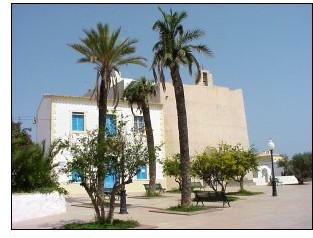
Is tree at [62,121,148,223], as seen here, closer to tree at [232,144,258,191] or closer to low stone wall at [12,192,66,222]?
low stone wall at [12,192,66,222]

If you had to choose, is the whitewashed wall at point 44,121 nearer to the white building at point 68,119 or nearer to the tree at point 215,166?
the white building at point 68,119

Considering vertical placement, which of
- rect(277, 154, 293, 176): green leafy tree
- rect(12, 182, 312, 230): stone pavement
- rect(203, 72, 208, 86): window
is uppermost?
rect(203, 72, 208, 86): window

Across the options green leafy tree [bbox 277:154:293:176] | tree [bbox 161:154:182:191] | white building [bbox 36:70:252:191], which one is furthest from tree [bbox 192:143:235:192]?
green leafy tree [bbox 277:154:293:176]

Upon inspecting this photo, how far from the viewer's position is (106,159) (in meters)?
12.8

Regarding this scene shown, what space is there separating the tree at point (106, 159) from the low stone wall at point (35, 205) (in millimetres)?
3789

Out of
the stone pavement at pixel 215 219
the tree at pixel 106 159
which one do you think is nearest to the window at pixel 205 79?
the stone pavement at pixel 215 219

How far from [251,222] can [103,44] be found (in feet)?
38.1

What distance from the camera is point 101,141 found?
1298cm

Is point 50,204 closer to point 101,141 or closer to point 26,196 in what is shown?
point 26,196

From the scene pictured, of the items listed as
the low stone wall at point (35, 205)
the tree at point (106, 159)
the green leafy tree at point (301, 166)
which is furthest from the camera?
the green leafy tree at point (301, 166)

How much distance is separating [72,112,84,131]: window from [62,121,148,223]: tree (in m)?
19.5

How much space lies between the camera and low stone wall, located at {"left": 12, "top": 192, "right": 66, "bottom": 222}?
1565 cm

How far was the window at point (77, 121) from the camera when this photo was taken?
32688 mm

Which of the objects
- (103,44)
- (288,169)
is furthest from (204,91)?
(103,44)
